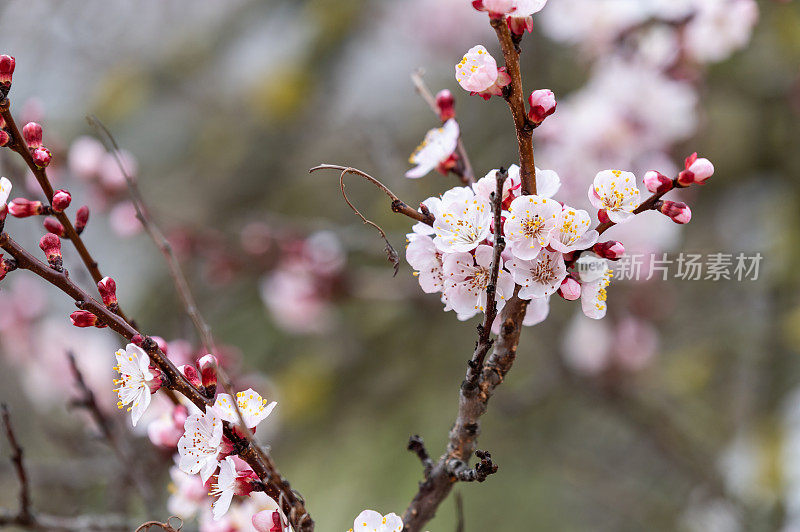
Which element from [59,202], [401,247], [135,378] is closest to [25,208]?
[59,202]

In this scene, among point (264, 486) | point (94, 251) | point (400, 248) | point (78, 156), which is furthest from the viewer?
point (94, 251)

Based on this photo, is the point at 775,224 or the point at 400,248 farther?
the point at 775,224

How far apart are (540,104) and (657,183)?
0.14 m

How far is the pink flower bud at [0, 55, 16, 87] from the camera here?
2.02ft

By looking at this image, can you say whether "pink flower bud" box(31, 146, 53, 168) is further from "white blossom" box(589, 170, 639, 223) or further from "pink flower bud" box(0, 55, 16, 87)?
"white blossom" box(589, 170, 639, 223)

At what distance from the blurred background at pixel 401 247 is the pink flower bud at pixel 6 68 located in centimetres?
114

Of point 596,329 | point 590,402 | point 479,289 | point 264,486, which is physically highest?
point 596,329

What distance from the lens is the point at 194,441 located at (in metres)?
0.62

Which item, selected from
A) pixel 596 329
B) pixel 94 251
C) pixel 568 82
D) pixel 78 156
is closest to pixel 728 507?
pixel 596 329

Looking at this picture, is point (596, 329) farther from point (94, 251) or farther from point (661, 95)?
point (94, 251)

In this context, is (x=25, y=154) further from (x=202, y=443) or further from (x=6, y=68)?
(x=202, y=443)

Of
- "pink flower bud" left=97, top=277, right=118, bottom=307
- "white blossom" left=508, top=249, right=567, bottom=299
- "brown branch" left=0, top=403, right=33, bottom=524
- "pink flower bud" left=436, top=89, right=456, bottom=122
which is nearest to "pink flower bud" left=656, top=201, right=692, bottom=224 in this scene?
"white blossom" left=508, top=249, right=567, bottom=299

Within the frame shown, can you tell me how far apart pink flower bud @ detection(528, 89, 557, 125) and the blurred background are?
3.57 ft

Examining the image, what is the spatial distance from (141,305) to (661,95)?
70.6 inches
